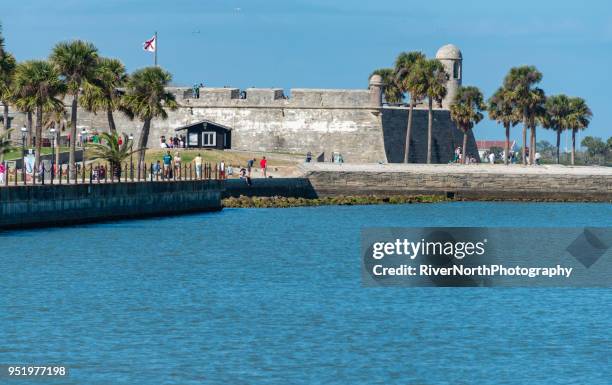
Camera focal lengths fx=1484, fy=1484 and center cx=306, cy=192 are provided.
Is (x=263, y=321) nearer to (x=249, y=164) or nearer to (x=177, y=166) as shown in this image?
(x=177, y=166)

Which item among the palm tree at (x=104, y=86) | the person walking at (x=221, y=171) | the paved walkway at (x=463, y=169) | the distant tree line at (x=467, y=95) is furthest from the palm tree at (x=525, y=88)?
the palm tree at (x=104, y=86)

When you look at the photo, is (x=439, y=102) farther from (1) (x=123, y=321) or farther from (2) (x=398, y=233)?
(1) (x=123, y=321)

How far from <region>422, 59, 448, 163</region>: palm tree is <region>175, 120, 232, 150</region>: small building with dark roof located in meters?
11.9

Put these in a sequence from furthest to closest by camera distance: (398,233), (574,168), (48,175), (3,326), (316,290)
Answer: (574,168)
(48,175)
(398,233)
(316,290)
(3,326)

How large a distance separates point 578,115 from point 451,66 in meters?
11.4

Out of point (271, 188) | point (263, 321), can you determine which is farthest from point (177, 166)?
point (263, 321)

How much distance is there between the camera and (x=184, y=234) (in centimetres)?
5175

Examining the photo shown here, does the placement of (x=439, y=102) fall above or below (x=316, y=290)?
above

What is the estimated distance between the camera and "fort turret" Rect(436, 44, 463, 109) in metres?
95.9

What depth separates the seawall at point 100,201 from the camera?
46250 mm

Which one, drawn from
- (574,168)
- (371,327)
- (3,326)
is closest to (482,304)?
(371,327)

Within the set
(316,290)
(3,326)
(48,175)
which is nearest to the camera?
(3,326)

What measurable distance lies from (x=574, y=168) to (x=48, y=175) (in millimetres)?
35088

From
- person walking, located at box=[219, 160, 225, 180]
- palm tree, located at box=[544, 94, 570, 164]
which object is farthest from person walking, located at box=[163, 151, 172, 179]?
palm tree, located at box=[544, 94, 570, 164]
